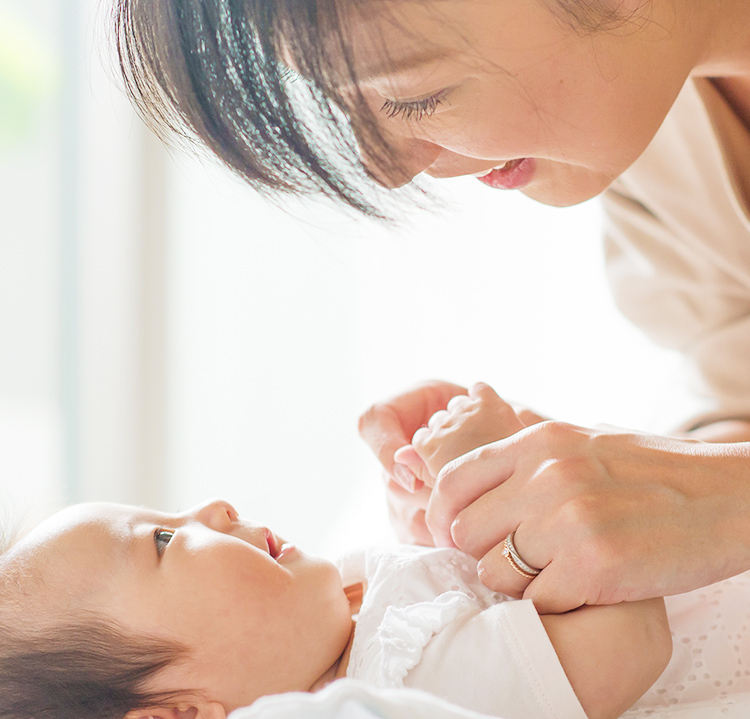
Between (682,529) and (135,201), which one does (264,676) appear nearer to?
(682,529)

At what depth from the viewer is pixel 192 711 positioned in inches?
32.8

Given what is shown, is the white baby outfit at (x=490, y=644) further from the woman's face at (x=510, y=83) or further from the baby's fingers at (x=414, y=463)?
the woman's face at (x=510, y=83)

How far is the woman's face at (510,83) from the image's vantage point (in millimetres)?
695

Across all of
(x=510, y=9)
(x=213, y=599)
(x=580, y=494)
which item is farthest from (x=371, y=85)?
(x=213, y=599)

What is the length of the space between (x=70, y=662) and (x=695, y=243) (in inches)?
41.8

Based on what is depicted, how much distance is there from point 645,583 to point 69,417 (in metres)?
2.04

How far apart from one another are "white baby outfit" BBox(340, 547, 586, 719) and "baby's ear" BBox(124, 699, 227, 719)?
0.46 feet

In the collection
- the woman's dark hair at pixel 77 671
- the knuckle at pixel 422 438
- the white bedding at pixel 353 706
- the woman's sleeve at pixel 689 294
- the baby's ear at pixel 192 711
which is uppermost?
the woman's sleeve at pixel 689 294

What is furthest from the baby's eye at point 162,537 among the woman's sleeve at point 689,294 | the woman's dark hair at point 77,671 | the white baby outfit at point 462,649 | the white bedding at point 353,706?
the woman's sleeve at point 689,294

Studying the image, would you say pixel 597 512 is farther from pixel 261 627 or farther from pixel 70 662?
pixel 70 662

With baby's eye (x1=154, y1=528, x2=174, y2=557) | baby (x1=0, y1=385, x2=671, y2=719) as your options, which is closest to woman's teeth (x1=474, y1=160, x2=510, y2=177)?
baby (x1=0, y1=385, x2=671, y2=719)

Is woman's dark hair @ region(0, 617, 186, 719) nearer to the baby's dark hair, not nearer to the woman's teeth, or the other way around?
the baby's dark hair

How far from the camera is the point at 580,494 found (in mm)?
728

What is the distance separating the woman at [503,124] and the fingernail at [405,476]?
100mm
